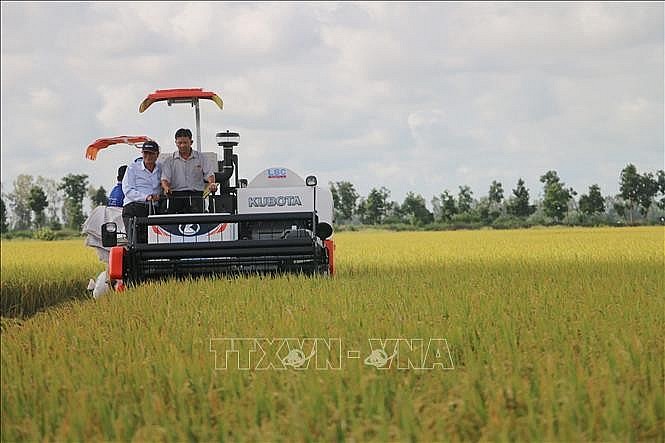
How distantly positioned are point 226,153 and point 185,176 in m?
0.66

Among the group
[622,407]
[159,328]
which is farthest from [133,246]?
[622,407]

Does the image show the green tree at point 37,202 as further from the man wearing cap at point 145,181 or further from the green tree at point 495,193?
the man wearing cap at point 145,181

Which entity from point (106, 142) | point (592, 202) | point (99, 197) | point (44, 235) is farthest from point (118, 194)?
point (592, 202)

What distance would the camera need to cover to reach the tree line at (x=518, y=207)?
87750 mm

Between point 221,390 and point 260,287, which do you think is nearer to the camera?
point 221,390

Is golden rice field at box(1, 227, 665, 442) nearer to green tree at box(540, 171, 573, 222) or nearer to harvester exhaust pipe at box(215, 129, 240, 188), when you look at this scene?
harvester exhaust pipe at box(215, 129, 240, 188)

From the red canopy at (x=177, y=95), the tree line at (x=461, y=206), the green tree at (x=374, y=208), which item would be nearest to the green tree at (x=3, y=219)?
the tree line at (x=461, y=206)

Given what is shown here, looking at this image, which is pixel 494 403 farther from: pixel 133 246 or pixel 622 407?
pixel 133 246

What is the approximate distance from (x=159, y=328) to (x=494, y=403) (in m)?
3.69

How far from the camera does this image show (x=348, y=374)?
526cm

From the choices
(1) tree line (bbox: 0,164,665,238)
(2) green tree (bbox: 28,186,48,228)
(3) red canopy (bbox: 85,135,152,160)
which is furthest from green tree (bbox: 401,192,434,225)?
(3) red canopy (bbox: 85,135,152,160)

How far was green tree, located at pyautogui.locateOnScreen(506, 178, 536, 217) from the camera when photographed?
95625mm

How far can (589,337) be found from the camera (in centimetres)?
633

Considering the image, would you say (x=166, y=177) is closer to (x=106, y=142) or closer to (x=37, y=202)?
(x=106, y=142)
